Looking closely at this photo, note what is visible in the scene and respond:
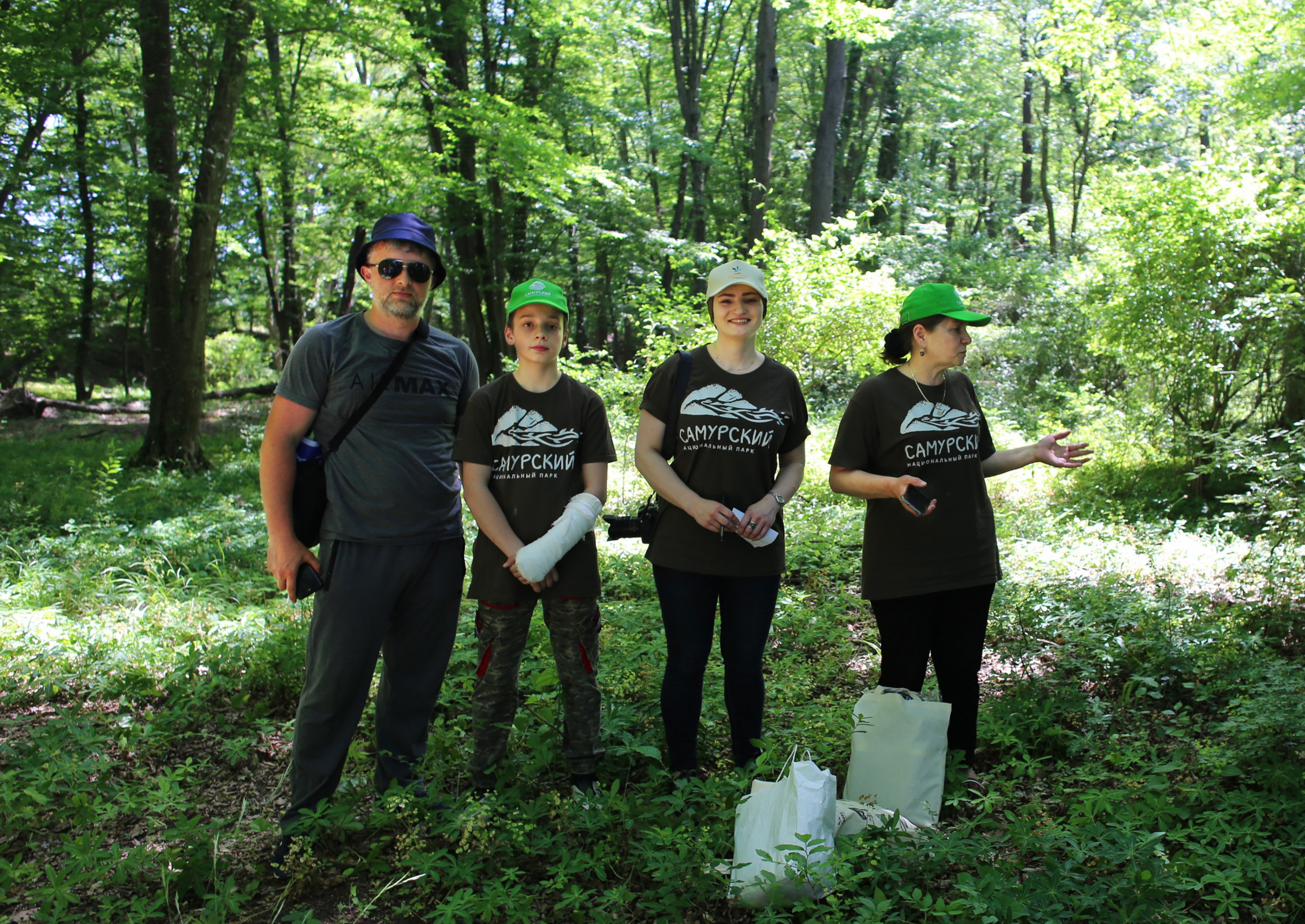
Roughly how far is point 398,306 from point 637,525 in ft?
3.78

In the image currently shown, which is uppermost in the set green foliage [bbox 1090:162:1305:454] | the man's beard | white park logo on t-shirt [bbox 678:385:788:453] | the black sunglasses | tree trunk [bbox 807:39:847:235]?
tree trunk [bbox 807:39:847:235]

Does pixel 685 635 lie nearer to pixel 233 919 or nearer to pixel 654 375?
pixel 654 375

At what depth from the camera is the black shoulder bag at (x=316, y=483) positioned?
2.89 m

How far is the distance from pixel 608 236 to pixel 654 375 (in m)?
16.7

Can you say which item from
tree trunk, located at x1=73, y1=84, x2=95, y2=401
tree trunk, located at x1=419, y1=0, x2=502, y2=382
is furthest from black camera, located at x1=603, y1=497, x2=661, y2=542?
tree trunk, located at x1=73, y1=84, x2=95, y2=401

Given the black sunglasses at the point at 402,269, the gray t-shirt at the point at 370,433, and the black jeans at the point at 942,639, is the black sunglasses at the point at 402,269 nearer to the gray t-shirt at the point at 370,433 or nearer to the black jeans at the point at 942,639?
the gray t-shirt at the point at 370,433

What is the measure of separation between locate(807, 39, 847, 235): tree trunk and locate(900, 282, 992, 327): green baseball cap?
12.8 meters

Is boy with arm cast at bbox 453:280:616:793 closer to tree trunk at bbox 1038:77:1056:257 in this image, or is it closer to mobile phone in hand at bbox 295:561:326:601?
mobile phone in hand at bbox 295:561:326:601

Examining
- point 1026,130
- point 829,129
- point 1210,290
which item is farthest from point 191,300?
point 1026,130

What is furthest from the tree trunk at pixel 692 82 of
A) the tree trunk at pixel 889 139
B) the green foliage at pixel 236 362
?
the green foliage at pixel 236 362

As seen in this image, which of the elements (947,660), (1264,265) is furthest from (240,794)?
(1264,265)

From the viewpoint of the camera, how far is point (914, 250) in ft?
66.7

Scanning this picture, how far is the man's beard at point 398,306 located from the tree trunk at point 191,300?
8659 millimetres

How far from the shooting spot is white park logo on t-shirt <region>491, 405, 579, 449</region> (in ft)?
10.2
